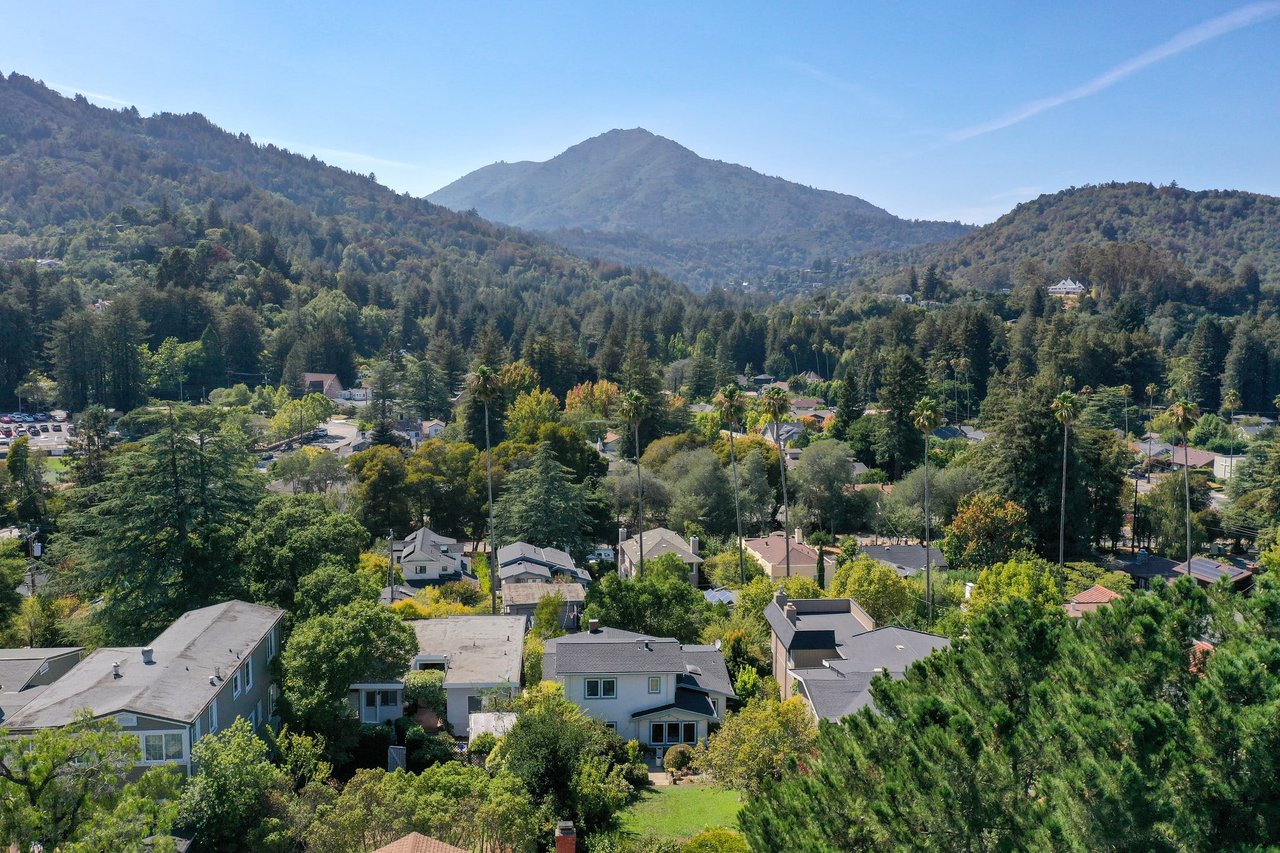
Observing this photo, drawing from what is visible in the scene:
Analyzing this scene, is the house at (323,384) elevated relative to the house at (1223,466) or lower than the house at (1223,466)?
elevated

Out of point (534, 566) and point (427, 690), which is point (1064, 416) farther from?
point (427, 690)

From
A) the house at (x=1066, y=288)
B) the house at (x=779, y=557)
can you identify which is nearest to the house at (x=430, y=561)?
the house at (x=779, y=557)

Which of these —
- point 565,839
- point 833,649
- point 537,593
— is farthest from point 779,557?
point 565,839

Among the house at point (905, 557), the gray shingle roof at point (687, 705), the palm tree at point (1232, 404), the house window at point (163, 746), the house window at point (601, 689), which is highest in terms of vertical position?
the palm tree at point (1232, 404)

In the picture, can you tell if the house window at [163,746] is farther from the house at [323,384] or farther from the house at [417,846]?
the house at [323,384]

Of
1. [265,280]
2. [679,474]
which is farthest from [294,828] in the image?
[265,280]

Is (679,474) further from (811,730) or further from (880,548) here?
(811,730)
